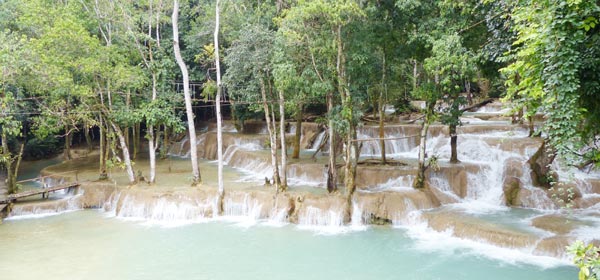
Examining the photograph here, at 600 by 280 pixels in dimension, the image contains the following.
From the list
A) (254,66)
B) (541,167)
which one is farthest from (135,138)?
(541,167)

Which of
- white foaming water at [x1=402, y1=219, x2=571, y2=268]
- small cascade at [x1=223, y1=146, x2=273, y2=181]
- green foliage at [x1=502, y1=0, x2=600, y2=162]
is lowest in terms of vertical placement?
white foaming water at [x1=402, y1=219, x2=571, y2=268]

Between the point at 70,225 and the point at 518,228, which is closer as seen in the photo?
the point at 518,228

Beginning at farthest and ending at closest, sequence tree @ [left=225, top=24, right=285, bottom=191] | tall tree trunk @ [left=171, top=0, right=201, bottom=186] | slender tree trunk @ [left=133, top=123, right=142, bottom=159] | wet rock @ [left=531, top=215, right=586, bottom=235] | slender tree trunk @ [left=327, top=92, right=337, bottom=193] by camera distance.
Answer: slender tree trunk @ [left=133, top=123, right=142, bottom=159], tall tree trunk @ [left=171, top=0, right=201, bottom=186], tree @ [left=225, top=24, right=285, bottom=191], slender tree trunk @ [left=327, top=92, right=337, bottom=193], wet rock @ [left=531, top=215, right=586, bottom=235]

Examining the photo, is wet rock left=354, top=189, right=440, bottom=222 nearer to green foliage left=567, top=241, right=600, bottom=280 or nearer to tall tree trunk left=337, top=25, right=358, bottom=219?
tall tree trunk left=337, top=25, right=358, bottom=219

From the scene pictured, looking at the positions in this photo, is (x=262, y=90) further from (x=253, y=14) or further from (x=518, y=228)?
(x=518, y=228)

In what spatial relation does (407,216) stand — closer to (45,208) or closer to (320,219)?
(320,219)

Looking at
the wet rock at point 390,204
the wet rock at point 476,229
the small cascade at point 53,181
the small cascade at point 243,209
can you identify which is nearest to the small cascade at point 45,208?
the small cascade at point 53,181

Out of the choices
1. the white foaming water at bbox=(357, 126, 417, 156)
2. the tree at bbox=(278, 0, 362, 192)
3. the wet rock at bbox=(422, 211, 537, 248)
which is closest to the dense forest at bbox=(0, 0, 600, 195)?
the tree at bbox=(278, 0, 362, 192)

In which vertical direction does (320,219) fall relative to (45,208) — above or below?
below

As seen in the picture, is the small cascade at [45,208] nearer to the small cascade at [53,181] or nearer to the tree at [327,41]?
the small cascade at [53,181]

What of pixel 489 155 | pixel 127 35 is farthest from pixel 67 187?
pixel 489 155

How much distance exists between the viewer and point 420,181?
42.8ft

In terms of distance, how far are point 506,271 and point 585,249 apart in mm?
5559

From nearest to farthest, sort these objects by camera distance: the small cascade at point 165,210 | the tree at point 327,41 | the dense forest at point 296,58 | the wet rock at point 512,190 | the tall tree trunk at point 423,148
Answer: the dense forest at point 296,58 → the tree at point 327,41 → the tall tree trunk at point 423,148 → the wet rock at point 512,190 → the small cascade at point 165,210
